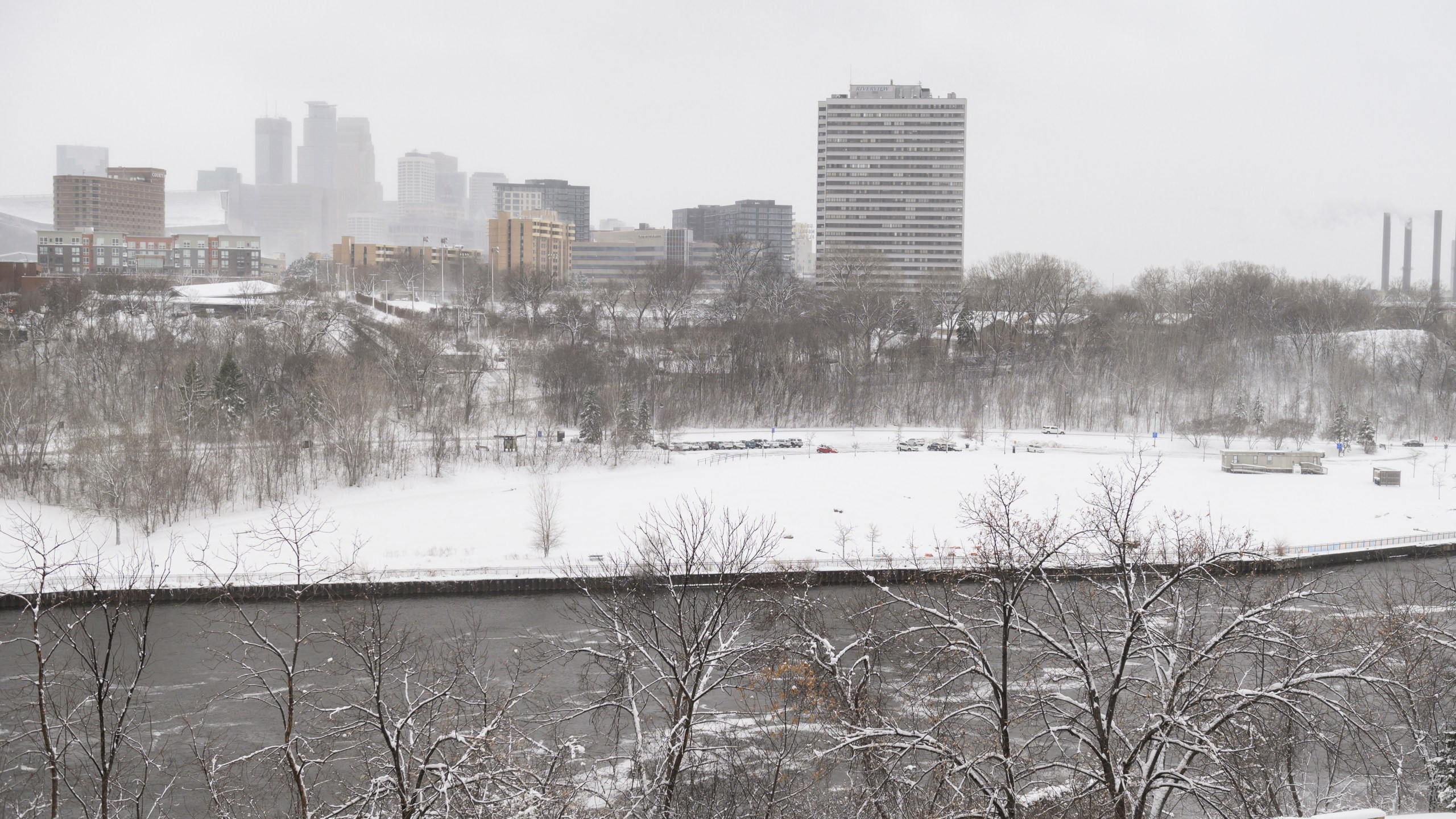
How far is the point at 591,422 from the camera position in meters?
34.2

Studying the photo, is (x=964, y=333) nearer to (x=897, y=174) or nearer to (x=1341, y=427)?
(x=1341, y=427)

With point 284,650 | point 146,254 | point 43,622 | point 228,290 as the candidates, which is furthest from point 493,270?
point 284,650

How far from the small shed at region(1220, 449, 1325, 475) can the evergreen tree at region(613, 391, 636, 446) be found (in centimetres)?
1792

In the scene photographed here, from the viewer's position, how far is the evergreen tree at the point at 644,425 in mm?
33938

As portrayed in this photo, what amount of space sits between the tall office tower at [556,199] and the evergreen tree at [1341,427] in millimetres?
109242

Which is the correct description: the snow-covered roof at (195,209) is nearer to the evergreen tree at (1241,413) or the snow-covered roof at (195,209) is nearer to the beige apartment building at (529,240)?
the beige apartment building at (529,240)

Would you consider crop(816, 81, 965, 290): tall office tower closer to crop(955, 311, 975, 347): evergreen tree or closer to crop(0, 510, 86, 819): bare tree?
crop(955, 311, 975, 347): evergreen tree

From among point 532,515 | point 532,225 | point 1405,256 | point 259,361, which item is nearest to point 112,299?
point 259,361

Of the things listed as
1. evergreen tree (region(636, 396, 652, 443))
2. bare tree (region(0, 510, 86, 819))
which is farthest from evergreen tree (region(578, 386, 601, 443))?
bare tree (region(0, 510, 86, 819))

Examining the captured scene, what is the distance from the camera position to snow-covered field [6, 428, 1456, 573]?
79.4 ft

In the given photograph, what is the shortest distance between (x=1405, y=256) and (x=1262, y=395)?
63.2 meters

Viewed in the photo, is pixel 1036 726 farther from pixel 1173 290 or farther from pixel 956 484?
pixel 1173 290

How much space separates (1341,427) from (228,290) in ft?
165

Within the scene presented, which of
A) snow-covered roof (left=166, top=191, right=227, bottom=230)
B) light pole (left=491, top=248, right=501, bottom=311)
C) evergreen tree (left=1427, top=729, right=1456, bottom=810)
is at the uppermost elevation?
snow-covered roof (left=166, top=191, right=227, bottom=230)
